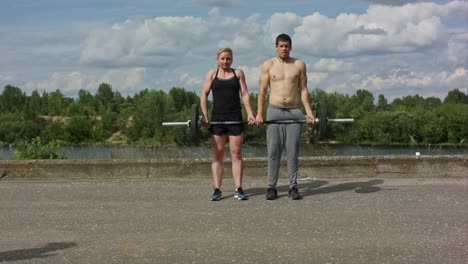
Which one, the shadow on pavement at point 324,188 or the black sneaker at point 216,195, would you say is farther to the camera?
the shadow on pavement at point 324,188

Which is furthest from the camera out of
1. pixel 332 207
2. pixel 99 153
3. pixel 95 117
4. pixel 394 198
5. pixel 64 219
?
pixel 95 117

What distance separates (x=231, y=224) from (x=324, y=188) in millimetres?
2367

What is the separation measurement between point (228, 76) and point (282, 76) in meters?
0.67

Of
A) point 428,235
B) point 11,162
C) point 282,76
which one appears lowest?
point 428,235

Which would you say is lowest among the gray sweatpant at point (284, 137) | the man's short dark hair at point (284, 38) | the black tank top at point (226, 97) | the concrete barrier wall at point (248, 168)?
the concrete barrier wall at point (248, 168)

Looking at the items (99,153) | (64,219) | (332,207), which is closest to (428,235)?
(332,207)

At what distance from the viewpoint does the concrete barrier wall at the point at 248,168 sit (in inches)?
335

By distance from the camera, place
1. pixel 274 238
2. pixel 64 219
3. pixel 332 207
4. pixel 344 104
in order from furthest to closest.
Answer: pixel 344 104, pixel 332 207, pixel 64 219, pixel 274 238

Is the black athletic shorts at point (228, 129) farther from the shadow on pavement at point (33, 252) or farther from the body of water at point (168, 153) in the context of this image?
the shadow on pavement at point (33, 252)

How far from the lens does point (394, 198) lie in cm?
672

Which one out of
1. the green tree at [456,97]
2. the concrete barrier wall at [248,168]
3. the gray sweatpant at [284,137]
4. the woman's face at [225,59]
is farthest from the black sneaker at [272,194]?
the green tree at [456,97]

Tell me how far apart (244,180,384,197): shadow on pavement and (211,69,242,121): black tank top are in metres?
1.09

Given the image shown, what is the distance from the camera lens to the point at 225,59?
6770mm

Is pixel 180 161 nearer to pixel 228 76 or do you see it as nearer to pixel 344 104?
pixel 228 76
